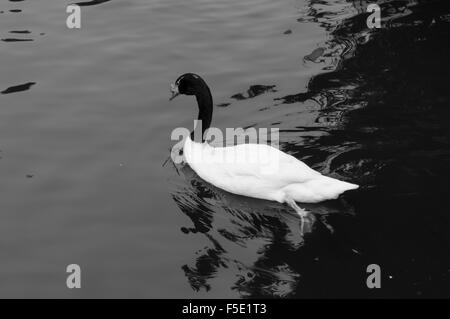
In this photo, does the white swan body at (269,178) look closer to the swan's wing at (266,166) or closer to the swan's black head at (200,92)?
the swan's wing at (266,166)

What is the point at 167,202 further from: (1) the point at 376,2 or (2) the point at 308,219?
(1) the point at 376,2

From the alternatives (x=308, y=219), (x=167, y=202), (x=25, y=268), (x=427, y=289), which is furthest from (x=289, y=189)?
(x=25, y=268)

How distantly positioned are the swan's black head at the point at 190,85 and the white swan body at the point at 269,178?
0.88m

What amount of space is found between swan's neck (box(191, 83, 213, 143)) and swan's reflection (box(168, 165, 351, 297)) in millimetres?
491

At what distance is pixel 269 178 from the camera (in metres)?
8.33

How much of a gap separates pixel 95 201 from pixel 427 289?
3.85 meters

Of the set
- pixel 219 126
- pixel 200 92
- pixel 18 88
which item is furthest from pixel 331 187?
pixel 18 88

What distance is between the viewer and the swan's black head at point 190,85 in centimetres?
930

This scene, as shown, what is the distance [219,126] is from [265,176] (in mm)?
2064

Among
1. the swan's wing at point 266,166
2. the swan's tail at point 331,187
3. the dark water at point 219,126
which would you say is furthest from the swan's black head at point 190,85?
the swan's tail at point 331,187

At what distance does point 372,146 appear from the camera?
941 centimetres

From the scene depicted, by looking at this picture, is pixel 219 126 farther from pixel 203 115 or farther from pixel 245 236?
pixel 245 236

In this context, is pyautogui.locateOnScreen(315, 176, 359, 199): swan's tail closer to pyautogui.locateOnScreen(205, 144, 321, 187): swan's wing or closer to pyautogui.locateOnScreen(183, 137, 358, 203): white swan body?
pyautogui.locateOnScreen(183, 137, 358, 203): white swan body
